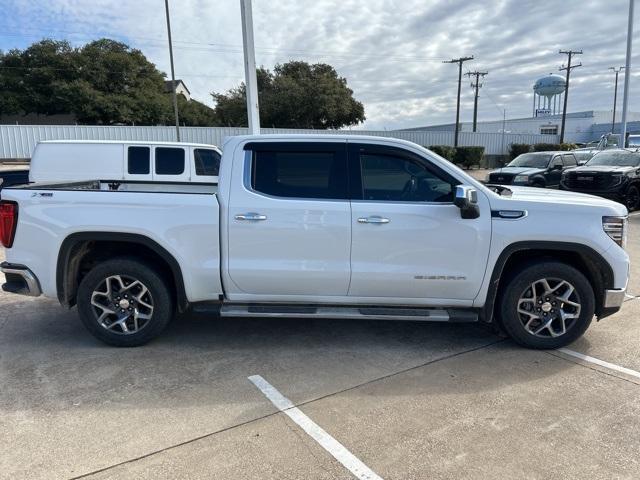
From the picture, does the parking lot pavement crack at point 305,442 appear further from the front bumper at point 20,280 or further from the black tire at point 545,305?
the front bumper at point 20,280

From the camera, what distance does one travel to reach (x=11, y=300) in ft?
19.0

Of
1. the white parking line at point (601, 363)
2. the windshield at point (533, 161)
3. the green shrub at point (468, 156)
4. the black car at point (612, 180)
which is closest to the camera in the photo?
the white parking line at point (601, 363)

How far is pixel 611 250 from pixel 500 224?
99cm

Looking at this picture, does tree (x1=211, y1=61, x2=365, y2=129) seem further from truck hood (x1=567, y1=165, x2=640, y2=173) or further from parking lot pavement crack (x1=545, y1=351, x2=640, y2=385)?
parking lot pavement crack (x1=545, y1=351, x2=640, y2=385)

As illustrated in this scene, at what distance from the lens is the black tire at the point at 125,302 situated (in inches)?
169

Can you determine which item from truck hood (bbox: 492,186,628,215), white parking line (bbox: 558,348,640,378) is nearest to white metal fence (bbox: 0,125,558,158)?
truck hood (bbox: 492,186,628,215)

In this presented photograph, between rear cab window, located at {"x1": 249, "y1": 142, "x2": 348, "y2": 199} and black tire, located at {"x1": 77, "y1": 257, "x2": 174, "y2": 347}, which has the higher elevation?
rear cab window, located at {"x1": 249, "y1": 142, "x2": 348, "y2": 199}

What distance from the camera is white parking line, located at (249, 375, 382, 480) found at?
2746 mm

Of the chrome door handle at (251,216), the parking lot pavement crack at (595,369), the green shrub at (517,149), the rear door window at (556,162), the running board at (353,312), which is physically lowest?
the parking lot pavement crack at (595,369)

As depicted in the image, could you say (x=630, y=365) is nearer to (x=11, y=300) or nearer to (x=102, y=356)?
(x=102, y=356)

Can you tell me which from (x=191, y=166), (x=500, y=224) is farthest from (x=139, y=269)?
(x=191, y=166)

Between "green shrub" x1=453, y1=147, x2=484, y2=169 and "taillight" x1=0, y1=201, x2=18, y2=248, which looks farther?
"green shrub" x1=453, y1=147, x2=484, y2=169

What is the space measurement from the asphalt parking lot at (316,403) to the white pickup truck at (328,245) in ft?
1.33

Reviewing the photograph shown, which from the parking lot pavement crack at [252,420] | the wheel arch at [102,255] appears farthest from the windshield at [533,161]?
the wheel arch at [102,255]
